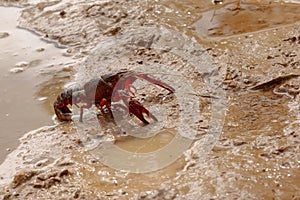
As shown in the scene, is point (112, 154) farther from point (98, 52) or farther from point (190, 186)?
point (98, 52)

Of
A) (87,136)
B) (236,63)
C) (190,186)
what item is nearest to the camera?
(190,186)

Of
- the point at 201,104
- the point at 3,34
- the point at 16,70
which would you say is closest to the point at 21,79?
the point at 16,70

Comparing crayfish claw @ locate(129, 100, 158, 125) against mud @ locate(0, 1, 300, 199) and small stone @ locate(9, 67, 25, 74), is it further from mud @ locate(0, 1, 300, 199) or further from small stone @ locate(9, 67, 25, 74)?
small stone @ locate(9, 67, 25, 74)

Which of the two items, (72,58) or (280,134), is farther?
(72,58)

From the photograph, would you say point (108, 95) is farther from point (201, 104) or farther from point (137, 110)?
point (201, 104)

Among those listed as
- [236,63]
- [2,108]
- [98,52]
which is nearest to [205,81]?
[236,63]

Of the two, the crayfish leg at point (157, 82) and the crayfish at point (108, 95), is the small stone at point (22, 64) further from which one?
the crayfish leg at point (157, 82)
